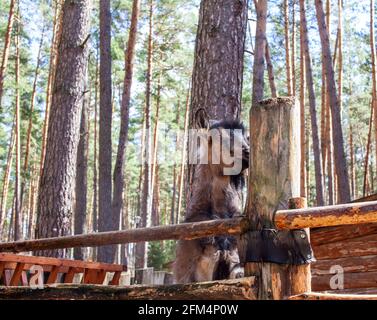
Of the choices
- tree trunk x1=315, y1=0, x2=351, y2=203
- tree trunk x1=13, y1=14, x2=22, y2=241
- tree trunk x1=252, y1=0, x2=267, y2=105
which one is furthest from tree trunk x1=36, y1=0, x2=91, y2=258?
tree trunk x1=13, y1=14, x2=22, y2=241

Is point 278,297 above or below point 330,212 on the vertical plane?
below

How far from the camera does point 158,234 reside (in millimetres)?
3830

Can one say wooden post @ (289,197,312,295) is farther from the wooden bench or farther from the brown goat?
the wooden bench

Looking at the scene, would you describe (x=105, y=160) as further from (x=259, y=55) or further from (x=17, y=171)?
(x=17, y=171)

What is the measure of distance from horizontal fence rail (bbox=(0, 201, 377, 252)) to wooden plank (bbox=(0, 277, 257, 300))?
348 millimetres

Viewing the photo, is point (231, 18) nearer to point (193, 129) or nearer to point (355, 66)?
point (193, 129)

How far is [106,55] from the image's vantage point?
1495 cm

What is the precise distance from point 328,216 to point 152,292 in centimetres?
109

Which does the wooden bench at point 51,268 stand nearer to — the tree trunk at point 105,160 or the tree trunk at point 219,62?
the tree trunk at point 219,62

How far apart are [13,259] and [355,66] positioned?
3146 centimetres

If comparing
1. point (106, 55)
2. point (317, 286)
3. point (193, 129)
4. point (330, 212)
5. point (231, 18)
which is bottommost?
point (317, 286)

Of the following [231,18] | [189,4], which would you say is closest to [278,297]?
[231,18]

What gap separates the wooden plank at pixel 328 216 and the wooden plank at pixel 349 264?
169 inches
